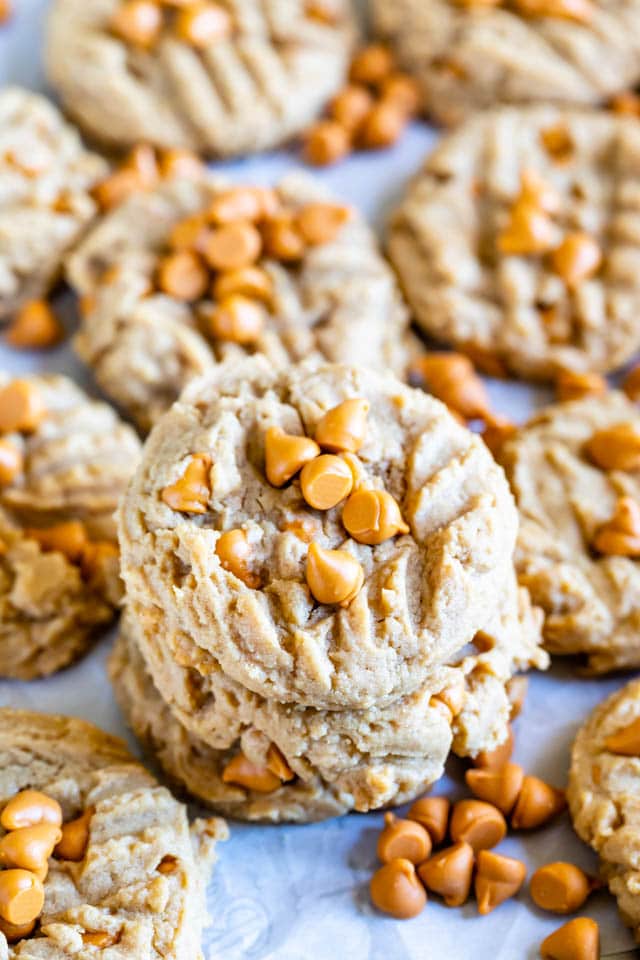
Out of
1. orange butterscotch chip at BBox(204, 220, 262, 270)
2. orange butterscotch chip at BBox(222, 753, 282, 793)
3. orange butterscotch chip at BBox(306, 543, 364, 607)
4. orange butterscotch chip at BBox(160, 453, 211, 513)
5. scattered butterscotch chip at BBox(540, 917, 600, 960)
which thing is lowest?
scattered butterscotch chip at BBox(540, 917, 600, 960)

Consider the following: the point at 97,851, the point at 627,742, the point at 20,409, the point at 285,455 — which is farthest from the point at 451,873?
the point at 20,409

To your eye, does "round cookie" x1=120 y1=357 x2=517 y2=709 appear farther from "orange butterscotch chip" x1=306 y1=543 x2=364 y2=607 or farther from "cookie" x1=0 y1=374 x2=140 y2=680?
"cookie" x1=0 y1=374 x2=140 y2=680

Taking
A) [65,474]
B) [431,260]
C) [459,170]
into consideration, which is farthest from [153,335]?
[459,170]

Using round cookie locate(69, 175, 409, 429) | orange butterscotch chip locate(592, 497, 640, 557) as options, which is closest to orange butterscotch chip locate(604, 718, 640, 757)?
orange butterscotch chip locate(592, 497, 640, 557)

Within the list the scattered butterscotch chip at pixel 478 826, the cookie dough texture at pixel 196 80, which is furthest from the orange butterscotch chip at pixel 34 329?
the scattered butterscotch chip at pixel 478 826

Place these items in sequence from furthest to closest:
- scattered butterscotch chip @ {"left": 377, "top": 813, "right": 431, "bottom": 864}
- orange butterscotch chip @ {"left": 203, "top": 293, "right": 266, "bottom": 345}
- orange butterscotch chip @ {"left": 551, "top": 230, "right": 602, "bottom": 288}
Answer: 1. orange butterscotch chip @ {"left": 551, "top": 230, "right": 602, "bottom": 288}
2. orange butterscotch chip @ {"left": 203, "top": 293, "right": 266, "bottom": 345}
3. scattered butterscotch chip @ {"left": 377, "top": 813, "right": 431, "bottom": 864}

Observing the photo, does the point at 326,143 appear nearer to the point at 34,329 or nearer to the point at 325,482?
the point at 34,329
